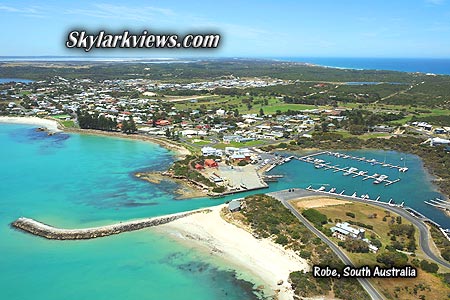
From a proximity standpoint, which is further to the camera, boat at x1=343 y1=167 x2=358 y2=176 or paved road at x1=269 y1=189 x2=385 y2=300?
boat at x1=343 y1=167 x2=358 y2=176

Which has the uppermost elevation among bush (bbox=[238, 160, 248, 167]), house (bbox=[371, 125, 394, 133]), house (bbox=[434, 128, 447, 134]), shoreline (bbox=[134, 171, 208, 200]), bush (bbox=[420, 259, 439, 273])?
house (bbox=[434, 128, 447, 134])

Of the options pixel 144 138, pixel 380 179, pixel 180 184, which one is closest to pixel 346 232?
pixel 380 179

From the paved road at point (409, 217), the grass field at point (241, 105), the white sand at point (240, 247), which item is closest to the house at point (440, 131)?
the grass field at point (241, 105)

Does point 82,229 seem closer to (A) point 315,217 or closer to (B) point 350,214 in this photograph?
(A) point 315,217

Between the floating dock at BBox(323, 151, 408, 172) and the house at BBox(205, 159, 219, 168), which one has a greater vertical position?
the floating dock at BBox(323, 151, 408, 172)

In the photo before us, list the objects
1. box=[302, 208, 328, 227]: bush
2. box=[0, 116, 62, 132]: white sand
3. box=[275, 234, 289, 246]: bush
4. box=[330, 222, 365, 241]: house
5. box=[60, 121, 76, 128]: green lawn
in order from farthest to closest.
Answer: box=[0, 116, 62, 132]: white sand
box=[60, 121, 76, 128]: green lawn
box=[302, 208, 328, 227]: bush
box=[275, 234, 289, 246]: bush
box=[330, 222, 365, 241]: house

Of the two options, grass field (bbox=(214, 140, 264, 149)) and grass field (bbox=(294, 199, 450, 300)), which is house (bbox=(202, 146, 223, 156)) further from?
grass field (bbox=(294, 199, 450, 300))

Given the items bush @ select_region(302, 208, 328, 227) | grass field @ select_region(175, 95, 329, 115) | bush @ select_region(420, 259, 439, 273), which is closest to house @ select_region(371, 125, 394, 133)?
grass field @ select_region(175, 95, 329, 115)
